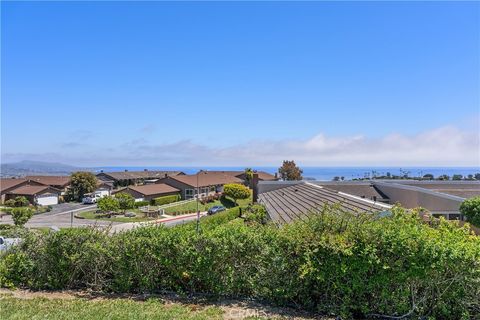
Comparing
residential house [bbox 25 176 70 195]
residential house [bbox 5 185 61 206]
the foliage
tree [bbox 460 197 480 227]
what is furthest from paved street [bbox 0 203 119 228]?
tree [bbox 460 197 480 227]

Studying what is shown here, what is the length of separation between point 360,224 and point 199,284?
10.5ft

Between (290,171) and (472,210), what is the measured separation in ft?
132

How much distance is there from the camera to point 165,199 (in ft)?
178

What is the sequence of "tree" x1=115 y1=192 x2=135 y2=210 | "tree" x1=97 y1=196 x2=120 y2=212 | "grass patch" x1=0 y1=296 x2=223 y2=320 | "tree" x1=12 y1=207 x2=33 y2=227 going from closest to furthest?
"grass patch" x1=0 y1=296 x2=223 y2=320 → "tree" x1=12 y1=207 x2=33 y2=227 → "tree" x1=97 y1=196 x2=120 y2=212 → "tree" x1=115 y1=192 x2=135 y2=210

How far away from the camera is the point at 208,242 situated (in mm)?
5816

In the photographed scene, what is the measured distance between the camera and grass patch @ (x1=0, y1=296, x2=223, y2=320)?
5.04 metres

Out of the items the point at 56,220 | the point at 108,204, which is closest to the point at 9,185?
the point at 56,220

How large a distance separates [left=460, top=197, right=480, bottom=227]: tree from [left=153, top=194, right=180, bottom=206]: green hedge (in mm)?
43984

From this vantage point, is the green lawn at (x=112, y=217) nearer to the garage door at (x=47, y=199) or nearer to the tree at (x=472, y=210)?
the garage door at (x=47, y=199)

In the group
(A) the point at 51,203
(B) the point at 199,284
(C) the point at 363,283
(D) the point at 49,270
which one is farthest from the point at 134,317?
(A) the point at 51,203

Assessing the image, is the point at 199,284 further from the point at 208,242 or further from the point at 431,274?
the point at 431,274

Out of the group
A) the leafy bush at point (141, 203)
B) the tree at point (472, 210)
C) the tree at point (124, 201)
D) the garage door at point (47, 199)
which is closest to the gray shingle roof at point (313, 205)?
the tree at point (472, 210)

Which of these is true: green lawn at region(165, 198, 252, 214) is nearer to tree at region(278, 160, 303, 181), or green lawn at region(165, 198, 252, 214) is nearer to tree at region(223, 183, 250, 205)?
tree at region(223, 183, 250, 205)

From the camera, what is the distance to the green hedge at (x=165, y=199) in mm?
52625
